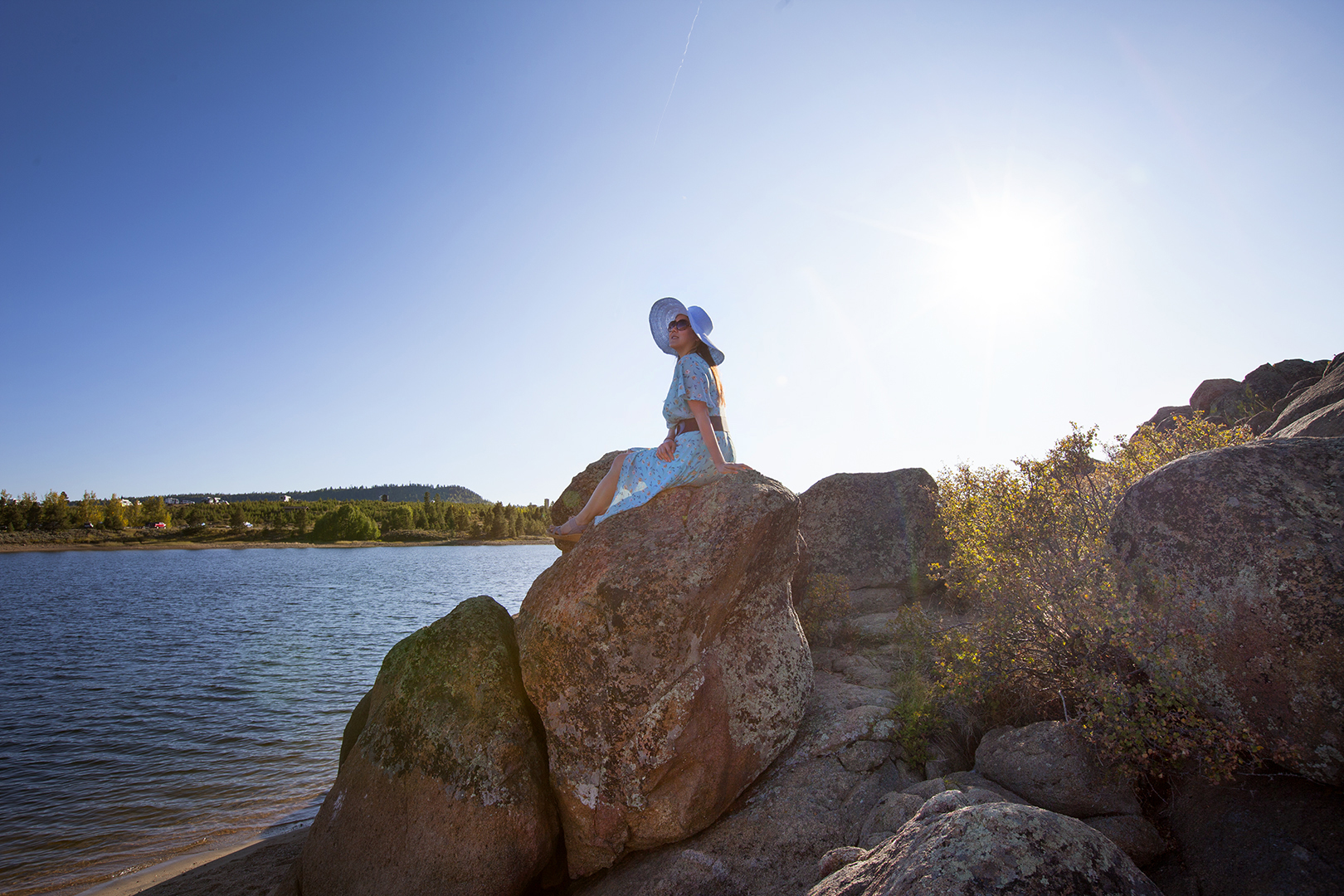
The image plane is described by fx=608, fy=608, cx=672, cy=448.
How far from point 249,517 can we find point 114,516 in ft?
77.9

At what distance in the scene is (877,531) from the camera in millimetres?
13195

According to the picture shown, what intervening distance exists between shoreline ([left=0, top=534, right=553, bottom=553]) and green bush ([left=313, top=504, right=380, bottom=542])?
4.06ft

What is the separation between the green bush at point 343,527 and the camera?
133863 millimetres

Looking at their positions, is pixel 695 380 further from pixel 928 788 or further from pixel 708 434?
pixel 928 788

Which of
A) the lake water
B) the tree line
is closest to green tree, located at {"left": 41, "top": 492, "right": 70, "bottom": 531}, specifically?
the tree line

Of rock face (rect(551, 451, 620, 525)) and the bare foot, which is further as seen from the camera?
rock face (rect(551, 451, 620, 525))

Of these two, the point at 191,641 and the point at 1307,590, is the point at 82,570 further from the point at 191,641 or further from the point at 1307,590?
the point at 1307,590

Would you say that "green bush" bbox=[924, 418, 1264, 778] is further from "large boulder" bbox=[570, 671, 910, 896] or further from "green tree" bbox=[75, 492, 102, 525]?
"green tree" bbox=[75, 492, 102, 525]

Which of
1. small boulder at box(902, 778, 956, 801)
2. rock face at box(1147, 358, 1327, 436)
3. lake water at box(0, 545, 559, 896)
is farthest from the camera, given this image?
rock face at box(1147, 358, 1327, 436)

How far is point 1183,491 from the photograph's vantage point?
478cm

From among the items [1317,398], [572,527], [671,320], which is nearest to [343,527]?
[572,527]

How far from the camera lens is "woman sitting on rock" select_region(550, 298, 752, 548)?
6672 millimetres

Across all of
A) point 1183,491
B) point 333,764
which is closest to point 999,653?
point 1183,491

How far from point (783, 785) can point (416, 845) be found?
3631 mm
